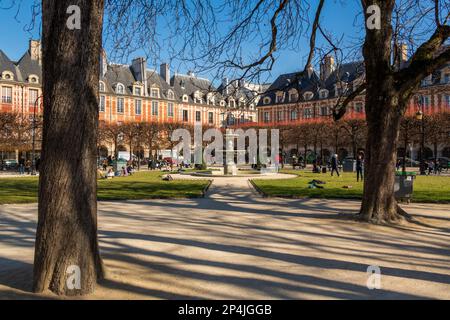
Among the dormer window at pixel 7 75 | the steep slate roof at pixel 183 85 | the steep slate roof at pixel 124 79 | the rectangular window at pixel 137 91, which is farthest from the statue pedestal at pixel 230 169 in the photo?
the steep slate roof at pixel 183 85

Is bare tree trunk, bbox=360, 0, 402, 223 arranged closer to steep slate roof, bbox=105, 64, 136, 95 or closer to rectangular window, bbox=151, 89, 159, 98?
steep slate roof, bbox=105, 64, 136, 95

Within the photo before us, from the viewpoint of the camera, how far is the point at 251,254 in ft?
18.2

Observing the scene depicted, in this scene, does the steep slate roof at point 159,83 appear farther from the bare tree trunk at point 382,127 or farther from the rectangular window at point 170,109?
the bare tree trunk at point 382,127

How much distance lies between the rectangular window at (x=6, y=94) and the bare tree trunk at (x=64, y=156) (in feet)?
167

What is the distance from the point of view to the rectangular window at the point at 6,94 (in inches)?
1901

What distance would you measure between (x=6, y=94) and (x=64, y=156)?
51514 millimetres

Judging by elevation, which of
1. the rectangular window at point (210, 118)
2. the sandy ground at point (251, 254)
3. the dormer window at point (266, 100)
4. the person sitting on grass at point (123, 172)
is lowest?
the sandy ground at point (251, 254)

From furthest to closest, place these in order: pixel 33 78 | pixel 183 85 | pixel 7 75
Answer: pixel 183 85 → pixel 33 78 → pixel 7 75

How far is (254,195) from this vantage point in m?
13.6

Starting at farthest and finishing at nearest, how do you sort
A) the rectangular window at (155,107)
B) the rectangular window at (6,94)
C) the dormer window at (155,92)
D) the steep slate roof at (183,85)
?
the steep slate roof at (183,85) → the rectangular window at (155,107) → the dormer window at (155,92) → the rectangular window at (6,94)

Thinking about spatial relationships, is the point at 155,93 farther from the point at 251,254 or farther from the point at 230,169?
the point at 251,254

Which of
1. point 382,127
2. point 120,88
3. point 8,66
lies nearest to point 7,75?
point 8,66

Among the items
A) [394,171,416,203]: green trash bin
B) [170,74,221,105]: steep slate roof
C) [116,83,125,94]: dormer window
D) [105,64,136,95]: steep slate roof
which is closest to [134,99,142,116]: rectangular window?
[105,64,136,95]: steep slate roof
